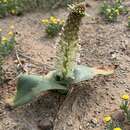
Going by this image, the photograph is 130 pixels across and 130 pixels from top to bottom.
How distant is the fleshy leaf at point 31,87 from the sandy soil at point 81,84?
180mm

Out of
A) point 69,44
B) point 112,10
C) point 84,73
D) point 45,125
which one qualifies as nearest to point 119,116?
point 84,73

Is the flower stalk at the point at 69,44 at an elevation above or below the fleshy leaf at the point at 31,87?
above

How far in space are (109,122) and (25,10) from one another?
2679 millimetres

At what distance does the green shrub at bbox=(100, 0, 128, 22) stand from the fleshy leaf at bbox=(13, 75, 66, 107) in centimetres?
178

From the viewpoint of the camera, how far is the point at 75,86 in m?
4.13

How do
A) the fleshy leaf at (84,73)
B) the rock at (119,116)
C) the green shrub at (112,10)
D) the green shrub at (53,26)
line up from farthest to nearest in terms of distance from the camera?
the green shrub at (112,10), the green shrub at (53,26), the fleshy leaf at (84,73), the rock at (119,116)

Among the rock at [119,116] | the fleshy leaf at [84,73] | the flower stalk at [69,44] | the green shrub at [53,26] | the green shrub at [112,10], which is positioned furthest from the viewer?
the green shrub at [112,10]

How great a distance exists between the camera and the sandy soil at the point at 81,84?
3.74 metres

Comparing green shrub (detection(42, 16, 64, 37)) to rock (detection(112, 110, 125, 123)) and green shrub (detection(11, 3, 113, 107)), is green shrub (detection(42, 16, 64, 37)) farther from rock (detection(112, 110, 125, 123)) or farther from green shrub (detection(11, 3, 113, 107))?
rock (detection(112, 110, 125, 123))

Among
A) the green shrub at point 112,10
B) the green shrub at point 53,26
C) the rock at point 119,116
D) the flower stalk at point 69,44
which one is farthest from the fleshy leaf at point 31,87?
the green shrub at point 112,10

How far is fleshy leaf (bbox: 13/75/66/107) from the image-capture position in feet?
12.1

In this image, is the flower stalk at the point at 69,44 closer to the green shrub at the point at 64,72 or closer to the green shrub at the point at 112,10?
the green shrub at the point at 64,72

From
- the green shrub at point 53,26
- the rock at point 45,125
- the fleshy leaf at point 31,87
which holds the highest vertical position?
the green shrub at point 53,26

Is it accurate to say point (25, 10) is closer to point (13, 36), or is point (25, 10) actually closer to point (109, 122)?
point (13, 36)
